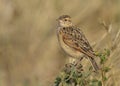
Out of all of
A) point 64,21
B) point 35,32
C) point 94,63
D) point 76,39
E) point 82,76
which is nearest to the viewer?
point 82,76

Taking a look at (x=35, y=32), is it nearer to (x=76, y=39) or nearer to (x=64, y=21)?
(x=64, y=21)

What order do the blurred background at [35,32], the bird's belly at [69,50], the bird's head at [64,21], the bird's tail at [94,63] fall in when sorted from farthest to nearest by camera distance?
the blurred background at [35,32] < the bird's head at [64,21] < the bird's belly at [69,50] < the bird's tail at [94,63]

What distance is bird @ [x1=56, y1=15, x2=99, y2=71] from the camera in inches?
349

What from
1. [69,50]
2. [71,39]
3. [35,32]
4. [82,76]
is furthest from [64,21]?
[82,76]

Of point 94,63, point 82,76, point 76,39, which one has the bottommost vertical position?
point 82,76

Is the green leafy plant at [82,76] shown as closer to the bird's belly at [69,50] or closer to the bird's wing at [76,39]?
the bird's wing at [76,39]

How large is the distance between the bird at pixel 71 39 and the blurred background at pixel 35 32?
1041 millimetres

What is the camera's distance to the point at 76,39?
9102mm

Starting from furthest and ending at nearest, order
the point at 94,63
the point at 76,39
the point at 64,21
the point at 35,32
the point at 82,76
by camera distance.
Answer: the point at 35,32
the point at 64,21
the point at 76,39
the point at 94,63
the point at 82,76

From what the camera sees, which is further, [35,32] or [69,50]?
[35,32]

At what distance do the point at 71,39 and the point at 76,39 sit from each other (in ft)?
0.29

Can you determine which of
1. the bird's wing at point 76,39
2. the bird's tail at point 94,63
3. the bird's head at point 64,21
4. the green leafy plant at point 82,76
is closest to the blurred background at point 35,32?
the bird's head at point 64,21

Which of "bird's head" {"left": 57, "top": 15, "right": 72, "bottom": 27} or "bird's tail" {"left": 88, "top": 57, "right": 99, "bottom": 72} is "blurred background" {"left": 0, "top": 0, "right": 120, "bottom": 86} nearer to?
"bird's head" {"left": 57, "top": 15, "right": 72, "bottom": 27}

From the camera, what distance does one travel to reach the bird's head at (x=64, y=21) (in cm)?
948
